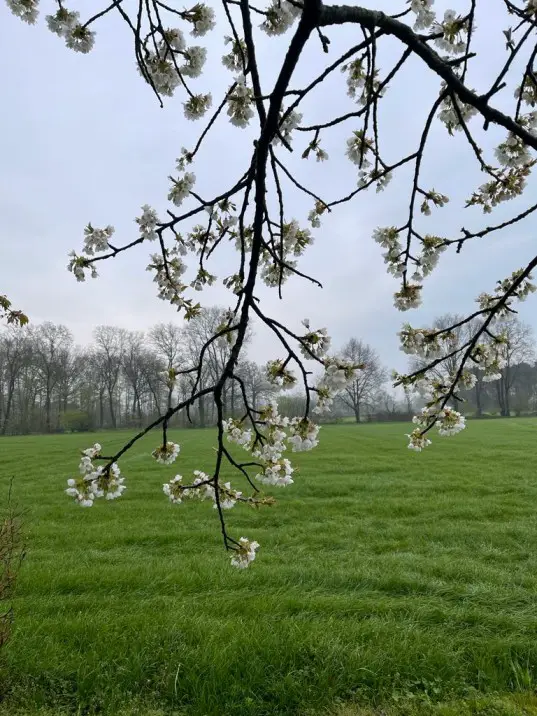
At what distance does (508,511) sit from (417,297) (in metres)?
6.72

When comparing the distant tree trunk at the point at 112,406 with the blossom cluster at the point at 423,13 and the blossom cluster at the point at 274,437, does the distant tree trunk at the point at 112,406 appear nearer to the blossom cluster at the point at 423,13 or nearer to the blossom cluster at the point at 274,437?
the blossom cluster at the point at 274,437

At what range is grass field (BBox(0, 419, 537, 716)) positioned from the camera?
3.14 metres

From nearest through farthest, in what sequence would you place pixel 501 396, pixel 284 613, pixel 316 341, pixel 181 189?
pixel 316 341
pixel 181 189
pixel 284 613
pixel 501 396

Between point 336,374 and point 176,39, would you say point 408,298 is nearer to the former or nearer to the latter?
point 336,374

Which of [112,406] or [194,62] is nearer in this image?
[194,62]

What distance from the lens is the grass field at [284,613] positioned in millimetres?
3141

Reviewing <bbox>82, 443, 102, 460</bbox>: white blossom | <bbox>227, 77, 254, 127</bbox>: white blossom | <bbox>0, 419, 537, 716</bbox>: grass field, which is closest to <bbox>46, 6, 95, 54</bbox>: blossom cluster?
<bbox>227, 77, 254, 127</bbox>: white blossom

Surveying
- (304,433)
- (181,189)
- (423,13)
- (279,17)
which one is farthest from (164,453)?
(423,13)

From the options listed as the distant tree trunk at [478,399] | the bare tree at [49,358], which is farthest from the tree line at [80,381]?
the distant tree trunk at [478,399]

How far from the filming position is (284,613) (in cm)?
412

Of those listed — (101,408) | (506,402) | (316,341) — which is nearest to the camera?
(316,341)

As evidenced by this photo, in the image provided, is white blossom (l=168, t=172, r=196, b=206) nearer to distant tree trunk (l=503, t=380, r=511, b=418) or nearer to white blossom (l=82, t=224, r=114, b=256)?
white blossom (l=82, t=224, r=114, b=256)

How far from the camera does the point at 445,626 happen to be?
3.92m

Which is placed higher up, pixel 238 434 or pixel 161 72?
pixel 161 72
